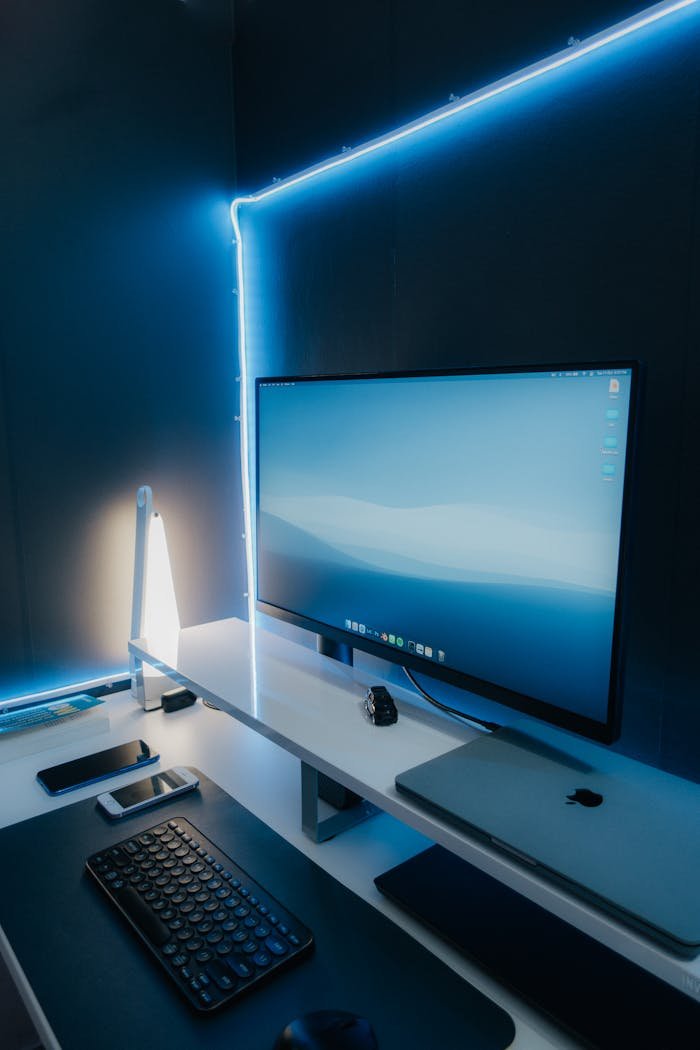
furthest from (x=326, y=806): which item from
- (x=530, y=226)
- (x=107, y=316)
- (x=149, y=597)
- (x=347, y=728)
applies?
(x=107, y=316)

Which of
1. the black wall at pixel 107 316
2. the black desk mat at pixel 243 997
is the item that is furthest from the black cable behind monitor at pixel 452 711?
the black wall at pixel 107 316

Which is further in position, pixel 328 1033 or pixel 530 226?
pixel 530 226

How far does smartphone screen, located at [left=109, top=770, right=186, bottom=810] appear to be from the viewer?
43.1 inches

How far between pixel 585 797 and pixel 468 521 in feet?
1.19

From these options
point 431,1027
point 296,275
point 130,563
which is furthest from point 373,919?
→ point 296,275

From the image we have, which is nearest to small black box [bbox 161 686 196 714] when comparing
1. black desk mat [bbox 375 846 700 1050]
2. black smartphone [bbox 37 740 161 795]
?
black smartphone [bbox 37 740 161 795]

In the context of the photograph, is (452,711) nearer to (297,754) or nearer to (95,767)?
(297,754)

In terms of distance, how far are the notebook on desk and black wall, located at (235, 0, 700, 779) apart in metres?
0.18

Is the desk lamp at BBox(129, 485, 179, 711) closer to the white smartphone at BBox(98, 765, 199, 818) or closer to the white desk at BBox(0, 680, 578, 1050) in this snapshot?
the white desk at BBox(0, 680, 578, 1050)

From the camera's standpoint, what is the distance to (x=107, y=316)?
1.50 metres

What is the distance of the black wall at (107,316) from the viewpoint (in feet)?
4.54

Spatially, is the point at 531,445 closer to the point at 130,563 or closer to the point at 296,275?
the point at 296,275

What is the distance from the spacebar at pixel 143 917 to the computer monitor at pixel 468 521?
471 millimetres

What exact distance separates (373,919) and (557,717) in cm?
34
